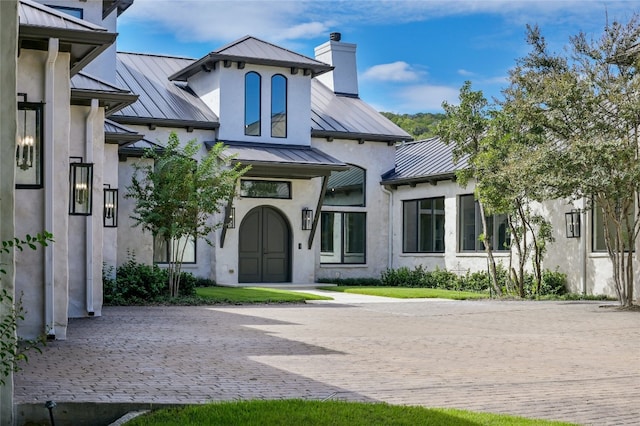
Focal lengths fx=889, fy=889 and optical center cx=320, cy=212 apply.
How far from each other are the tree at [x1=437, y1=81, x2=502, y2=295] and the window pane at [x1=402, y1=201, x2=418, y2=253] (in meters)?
6.17

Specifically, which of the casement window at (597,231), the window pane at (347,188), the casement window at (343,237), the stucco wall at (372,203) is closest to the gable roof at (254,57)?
the stucco wall at (372,203)

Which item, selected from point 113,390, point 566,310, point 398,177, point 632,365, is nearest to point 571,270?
point 566,310

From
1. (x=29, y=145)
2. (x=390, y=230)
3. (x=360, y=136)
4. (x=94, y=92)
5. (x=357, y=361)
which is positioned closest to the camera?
(x=357, y=361)

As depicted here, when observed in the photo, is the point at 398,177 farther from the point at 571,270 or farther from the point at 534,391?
the point at 534,391

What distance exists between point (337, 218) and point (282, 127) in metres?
3.81

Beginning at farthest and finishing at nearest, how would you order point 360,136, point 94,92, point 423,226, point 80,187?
point 360,136 → point 423,226 → point 94,92 → point 80,187

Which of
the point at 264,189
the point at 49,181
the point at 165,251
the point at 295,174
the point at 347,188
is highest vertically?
the point at 295,174

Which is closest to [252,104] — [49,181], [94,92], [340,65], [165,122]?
[165,122]

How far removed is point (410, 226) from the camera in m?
29.8

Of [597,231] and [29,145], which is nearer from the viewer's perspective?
[29,145]

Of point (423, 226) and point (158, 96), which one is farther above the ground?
point (158, 96)

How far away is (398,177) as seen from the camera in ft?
96.5

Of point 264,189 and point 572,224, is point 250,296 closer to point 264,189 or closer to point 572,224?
point 264,189

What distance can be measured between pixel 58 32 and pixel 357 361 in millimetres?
5650
